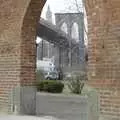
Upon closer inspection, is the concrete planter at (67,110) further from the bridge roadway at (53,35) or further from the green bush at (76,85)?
the bridge roadway at (53,35)

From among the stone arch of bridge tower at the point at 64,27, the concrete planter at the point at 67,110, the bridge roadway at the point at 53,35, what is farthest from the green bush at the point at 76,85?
the stone arch of bridge tower at the point at 64,27

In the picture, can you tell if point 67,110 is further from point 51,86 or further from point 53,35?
point 53,35

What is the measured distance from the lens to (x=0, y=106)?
12.8 meters

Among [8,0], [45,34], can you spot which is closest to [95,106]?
[8,0]

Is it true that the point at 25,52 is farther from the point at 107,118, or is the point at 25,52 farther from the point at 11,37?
the point at 107,118

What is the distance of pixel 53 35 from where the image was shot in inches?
1969

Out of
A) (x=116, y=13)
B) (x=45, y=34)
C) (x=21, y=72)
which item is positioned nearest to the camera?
(x=116, y=13)

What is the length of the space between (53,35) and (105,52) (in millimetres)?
41271

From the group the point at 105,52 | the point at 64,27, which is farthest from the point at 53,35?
A: the point at 105,52

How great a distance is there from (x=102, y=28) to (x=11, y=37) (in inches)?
169

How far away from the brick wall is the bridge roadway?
36.0 m

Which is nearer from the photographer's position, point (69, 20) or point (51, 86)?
point (51, 86)

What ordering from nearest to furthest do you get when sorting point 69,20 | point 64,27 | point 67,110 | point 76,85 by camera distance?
point 67,110
point 76,85
point 69,20
point 64,27

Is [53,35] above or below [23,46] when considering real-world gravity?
above
